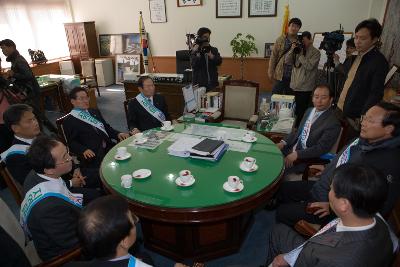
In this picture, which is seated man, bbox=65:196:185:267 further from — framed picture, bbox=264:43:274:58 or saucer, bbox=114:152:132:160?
framed picture, bbox=264:43:274:58

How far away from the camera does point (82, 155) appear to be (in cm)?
247

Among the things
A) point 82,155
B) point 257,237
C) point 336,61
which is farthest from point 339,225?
point 336,61

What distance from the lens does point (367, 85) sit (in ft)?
8.16

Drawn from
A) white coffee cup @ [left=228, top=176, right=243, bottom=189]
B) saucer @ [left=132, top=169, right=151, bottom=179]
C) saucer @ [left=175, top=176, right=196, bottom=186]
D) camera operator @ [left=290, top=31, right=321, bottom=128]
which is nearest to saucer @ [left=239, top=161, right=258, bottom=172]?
white coffee cup @ [left=228, top=176, right=243, bottom=189]

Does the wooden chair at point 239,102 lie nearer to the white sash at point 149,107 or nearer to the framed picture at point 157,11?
the white sash at point 149,107

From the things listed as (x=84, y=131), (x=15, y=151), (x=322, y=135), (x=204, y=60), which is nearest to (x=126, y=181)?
(x=15, y=151)

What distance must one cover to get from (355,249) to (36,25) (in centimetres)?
818

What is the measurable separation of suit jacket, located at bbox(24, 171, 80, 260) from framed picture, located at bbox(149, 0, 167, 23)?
612 cm

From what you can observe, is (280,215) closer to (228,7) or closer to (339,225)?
(339,225)

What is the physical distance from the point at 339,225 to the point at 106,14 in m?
7.85

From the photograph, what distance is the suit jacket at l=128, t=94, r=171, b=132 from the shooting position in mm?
2914

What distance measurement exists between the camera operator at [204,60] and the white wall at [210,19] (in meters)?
2.36

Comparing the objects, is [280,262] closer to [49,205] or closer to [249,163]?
[249,163]

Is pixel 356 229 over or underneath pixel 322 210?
over
